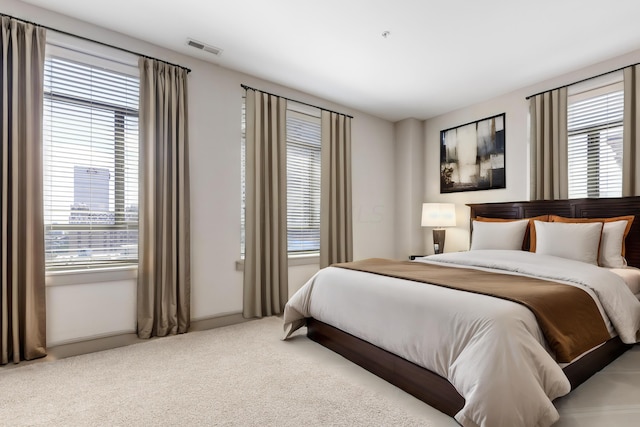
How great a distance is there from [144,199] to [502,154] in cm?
409

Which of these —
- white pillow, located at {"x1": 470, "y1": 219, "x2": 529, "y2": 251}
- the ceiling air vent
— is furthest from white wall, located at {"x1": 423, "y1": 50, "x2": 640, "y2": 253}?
the ceiling air vent

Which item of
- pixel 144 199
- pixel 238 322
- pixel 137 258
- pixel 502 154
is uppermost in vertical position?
pixel 502 154

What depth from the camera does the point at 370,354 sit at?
89.0 inches

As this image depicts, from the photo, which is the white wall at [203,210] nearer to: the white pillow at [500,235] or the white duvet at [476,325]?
the white duvet at [476,325]

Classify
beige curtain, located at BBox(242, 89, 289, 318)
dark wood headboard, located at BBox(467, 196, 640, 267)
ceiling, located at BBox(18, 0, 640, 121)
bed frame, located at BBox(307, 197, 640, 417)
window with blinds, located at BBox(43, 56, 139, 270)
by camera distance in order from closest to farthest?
bed frame, located at BBox(307, 197, 640, 417), ceiling, located at BBox(18, 0, 640, 121), window with blinds, located at BBox(43, 56, 139, 270), dark wood headboard, located at BBox(467, 196, 640, 267), beige curtain, located at BBox(242, 89, 289, 318)

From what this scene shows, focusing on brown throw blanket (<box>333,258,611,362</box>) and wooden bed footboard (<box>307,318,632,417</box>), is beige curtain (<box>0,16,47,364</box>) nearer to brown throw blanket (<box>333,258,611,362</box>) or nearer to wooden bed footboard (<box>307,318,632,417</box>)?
wooden bed footboard (<box>307,318,632,417</box>)

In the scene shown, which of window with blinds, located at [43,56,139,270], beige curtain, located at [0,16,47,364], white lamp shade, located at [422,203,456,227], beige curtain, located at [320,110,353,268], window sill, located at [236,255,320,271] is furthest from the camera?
white lamp shade, located at [422,203,456,227]

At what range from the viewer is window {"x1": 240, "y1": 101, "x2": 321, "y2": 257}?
13.7ft

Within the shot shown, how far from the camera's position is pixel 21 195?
2469 mm

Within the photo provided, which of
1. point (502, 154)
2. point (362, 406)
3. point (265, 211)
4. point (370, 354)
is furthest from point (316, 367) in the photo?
point (502, 154)

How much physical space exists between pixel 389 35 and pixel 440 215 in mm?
2461

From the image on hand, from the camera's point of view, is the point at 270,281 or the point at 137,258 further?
the point at 270,281

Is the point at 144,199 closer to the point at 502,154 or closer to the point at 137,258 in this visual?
the point at 137,258

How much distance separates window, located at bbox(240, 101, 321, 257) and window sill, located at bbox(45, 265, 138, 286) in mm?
1794
